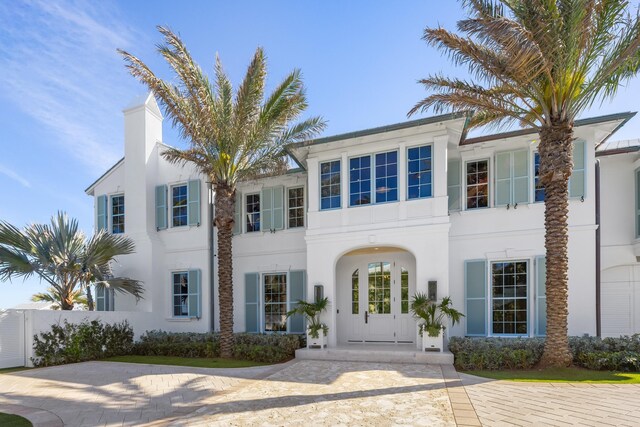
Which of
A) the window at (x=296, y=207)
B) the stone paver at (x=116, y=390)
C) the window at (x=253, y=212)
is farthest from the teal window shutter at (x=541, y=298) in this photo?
the window at (x=253, y=212)

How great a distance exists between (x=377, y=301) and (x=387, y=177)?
4252 mm

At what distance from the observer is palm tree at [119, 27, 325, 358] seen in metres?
11.4

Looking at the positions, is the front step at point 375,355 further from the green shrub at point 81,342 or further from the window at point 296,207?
the green shrub at point 81,342

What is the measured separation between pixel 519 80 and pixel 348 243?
6.33 metres

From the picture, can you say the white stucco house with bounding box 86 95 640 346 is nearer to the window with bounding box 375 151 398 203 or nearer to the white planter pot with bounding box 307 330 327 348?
the window with bounding box 375 151 398 203

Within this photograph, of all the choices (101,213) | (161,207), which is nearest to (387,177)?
(161,207)

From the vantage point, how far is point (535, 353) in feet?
30.6

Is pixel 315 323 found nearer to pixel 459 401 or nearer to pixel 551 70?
pixel 459 401

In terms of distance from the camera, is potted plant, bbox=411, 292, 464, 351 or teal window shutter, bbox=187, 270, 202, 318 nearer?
potted plant, bbox=411, 292, 464, 351

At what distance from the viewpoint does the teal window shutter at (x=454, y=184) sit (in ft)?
39.8

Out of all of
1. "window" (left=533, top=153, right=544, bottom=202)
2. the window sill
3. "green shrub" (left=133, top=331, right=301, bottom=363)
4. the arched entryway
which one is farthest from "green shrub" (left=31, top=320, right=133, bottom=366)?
"window" (left=533, top=153, right=544, bottom=202)

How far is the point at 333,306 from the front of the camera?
12.1 meters

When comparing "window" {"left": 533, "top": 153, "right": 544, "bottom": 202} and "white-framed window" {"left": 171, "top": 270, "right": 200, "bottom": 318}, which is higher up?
"window" {"left": 533, "top": 153, "right": 544, "bottom": 202}

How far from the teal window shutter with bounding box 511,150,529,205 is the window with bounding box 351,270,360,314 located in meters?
5.58
